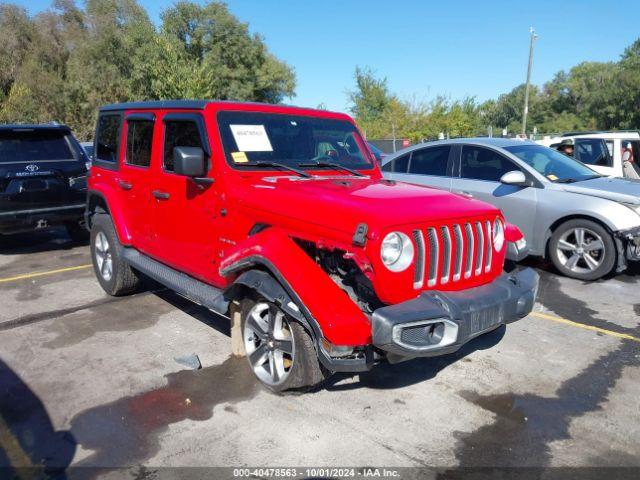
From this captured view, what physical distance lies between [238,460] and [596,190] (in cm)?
560

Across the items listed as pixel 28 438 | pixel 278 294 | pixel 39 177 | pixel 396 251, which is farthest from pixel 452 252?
pixel 39 177

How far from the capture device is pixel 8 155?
767cm

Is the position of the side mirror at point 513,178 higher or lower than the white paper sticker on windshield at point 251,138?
lower

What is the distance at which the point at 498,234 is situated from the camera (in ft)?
12.4

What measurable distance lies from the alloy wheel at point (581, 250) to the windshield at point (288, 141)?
3220 millimetres

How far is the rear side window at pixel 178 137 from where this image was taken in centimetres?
439

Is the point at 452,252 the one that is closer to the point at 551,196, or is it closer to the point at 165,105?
the point at 165,105

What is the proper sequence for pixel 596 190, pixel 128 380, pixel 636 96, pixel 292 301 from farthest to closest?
pixel 636 96 < pixel 596 190 < pixel 128 380 < pixel 292 301

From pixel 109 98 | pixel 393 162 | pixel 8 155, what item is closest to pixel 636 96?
pixel 109 98

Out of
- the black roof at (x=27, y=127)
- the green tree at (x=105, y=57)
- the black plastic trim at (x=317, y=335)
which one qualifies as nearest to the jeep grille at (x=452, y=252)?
the black plastic trim at (x=317, y=335)

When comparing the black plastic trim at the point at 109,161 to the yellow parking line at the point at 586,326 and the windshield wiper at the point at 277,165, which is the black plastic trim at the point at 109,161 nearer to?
the windshield wiper at the point at 277,165

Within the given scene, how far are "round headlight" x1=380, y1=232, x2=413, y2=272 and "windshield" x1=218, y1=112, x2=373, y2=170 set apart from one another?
1492 mm

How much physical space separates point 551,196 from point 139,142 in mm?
4995

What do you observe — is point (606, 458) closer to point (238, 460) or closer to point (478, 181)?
point (238, 460)
